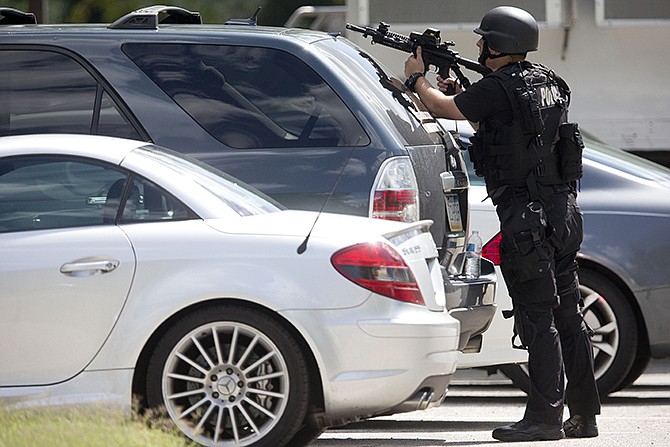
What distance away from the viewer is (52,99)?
22.3 ft

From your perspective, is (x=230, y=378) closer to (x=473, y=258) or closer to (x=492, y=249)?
(x=473, y=258)

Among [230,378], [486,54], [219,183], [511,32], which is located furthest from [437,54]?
[230,378]

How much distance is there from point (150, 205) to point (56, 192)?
0.40 m

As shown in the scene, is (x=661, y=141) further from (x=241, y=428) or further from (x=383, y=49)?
(x=241, y=428)

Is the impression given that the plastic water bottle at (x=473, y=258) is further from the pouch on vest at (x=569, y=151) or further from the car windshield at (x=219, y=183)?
the car windshield at (x=219, y=183)

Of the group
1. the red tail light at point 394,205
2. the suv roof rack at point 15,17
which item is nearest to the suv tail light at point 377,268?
the red tail light at point 394,205

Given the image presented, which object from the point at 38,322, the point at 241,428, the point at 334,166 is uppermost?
the point at 334,166

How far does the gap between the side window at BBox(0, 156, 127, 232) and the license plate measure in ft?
5.38

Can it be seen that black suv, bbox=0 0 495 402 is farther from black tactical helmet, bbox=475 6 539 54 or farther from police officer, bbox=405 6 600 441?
black tactical helmet, bbox=475 6 539 54

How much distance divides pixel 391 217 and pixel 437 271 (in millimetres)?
393

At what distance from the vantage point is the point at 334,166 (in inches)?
254

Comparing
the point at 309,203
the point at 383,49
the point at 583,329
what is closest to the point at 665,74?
the point at 383,49

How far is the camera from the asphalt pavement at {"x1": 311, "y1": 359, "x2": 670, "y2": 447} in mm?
6770

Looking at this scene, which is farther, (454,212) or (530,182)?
(454,212)
